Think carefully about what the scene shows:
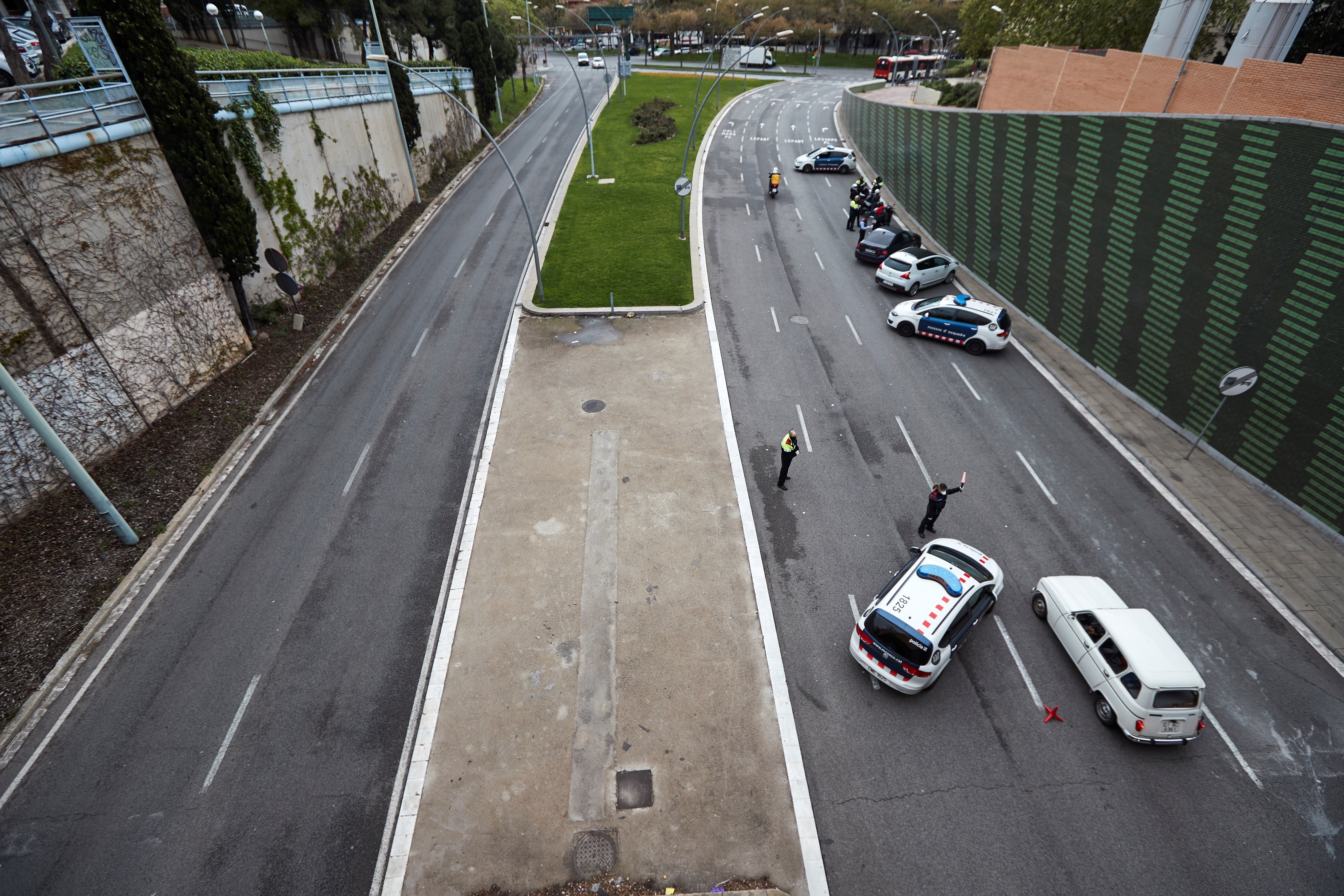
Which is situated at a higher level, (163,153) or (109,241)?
(163,153)

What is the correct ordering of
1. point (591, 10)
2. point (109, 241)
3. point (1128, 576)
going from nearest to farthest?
1. point (1128, 576)
2. point (109, 241)
3. point (591, 10)

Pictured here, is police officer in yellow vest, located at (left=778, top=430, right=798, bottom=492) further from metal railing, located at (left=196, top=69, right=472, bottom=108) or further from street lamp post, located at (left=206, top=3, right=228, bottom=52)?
street lamp post, located at (left=206, top=3, right=228, bottom=52)

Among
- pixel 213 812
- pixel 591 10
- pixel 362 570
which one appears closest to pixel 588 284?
pixel 362 570

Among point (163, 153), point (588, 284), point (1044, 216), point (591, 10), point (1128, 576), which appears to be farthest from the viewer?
point (591, 10)

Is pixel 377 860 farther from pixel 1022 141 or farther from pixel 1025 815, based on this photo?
pixel 1022 141

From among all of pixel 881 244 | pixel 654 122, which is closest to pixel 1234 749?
pixel 881 244

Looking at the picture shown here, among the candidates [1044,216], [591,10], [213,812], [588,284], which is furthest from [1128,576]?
[591,10]

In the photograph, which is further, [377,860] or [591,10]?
[591,10]

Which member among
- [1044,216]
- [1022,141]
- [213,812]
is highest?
[1022,141]

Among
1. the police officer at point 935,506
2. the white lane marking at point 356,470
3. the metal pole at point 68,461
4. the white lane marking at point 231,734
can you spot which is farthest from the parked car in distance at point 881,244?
the metal pole at point 68,461
